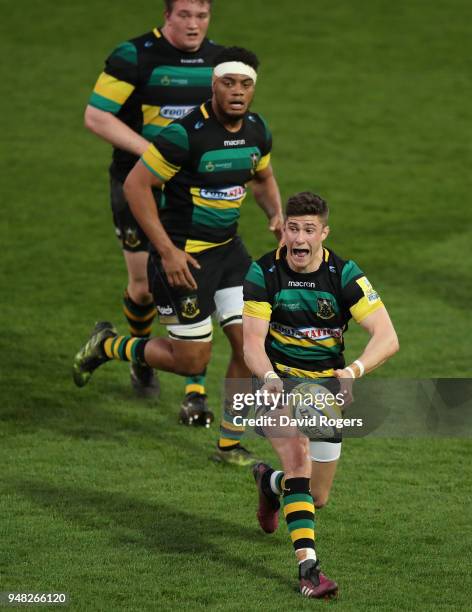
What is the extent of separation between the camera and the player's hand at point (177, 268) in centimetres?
874

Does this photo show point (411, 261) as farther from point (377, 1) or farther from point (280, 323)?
point (377, 1)

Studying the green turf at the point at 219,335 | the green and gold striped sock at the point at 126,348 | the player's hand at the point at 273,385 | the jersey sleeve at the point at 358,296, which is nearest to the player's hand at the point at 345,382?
the player's hand at the point at 273,385

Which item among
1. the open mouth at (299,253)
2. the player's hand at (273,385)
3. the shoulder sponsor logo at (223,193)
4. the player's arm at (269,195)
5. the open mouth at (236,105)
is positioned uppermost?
the open mouth at (236,105)

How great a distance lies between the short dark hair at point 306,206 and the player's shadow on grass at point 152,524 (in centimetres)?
176

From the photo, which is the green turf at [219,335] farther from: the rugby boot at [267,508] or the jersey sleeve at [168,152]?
the jersey sleeve at [168,152]

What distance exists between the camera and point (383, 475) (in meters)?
8.74

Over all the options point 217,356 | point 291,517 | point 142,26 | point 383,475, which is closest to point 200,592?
point 291,517

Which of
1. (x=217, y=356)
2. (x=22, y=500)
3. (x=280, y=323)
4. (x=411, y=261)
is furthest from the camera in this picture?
(x=411, y=261)

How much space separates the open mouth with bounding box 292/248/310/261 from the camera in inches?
281

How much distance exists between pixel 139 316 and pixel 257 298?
3416 mm

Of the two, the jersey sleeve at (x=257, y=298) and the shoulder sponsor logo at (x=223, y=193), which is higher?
the jersey sleeve at (x=257, y=298)

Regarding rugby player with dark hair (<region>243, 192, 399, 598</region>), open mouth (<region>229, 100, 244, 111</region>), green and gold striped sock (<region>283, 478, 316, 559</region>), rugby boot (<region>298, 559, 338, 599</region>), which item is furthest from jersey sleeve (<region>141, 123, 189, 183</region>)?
rugby boot (<region>298, 559, 338, 599</region>)

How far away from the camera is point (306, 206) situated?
Answer: 7.08 metres

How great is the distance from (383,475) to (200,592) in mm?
2219
